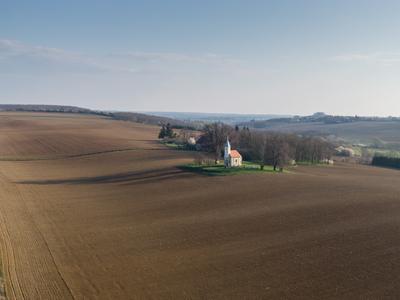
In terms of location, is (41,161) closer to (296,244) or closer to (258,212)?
(258,212)

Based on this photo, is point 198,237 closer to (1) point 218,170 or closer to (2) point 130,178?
(2) point 130,178

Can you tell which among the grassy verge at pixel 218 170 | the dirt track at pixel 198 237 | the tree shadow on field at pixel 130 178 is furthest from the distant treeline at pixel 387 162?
the tree shadow on field at pixel 130 178

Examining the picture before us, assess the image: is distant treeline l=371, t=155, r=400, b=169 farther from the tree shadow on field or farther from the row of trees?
the tree shadow on field

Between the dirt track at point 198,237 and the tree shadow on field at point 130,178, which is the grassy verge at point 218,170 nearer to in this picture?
the tree shadow on field at point 130,178

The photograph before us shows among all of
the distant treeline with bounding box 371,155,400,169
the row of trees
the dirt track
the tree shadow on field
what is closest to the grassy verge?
the tree shadow on field

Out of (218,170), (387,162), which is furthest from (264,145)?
(387,162)
